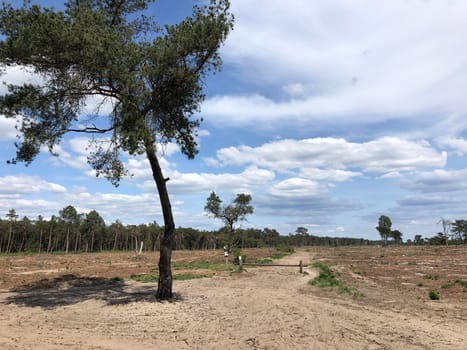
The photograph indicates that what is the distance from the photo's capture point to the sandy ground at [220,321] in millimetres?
8711

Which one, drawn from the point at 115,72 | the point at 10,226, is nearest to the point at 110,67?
the point at 115,72

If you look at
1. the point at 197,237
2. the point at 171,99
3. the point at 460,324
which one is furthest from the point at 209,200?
the point at 197,237

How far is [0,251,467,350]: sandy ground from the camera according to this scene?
8.71m

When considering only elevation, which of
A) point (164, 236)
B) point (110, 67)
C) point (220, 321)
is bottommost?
point (220, 321)

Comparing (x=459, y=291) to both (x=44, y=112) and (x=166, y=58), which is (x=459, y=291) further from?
(x=44, y=112)

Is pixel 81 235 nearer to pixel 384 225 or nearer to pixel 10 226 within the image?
pixel 10 226

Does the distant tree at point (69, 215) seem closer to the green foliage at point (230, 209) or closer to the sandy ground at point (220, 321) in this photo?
the green foliage at point (230, 209)

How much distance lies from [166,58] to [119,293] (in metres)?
10.3

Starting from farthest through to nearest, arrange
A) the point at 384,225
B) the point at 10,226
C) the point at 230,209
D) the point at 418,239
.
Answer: the point at 418,239, the point at 384,225, the point at 10,226, the point at 230,209

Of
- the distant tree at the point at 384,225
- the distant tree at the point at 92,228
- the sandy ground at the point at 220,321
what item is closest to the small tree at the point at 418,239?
the distant tree at the point at 384,225

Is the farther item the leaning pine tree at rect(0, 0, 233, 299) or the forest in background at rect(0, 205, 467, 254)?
the forest in background at rect(0, 205, 467, 254)

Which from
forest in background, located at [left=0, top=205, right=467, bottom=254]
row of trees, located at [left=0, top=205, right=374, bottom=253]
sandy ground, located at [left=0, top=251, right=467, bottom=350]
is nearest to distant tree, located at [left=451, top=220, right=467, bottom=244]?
forest in background, located at [left=0, top=205, right=467, bottom=254]

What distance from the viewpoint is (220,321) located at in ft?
36.4

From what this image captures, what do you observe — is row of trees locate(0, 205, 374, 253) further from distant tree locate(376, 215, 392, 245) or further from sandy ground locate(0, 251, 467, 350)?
sandy ground locate(0, 251, 467, 350)
